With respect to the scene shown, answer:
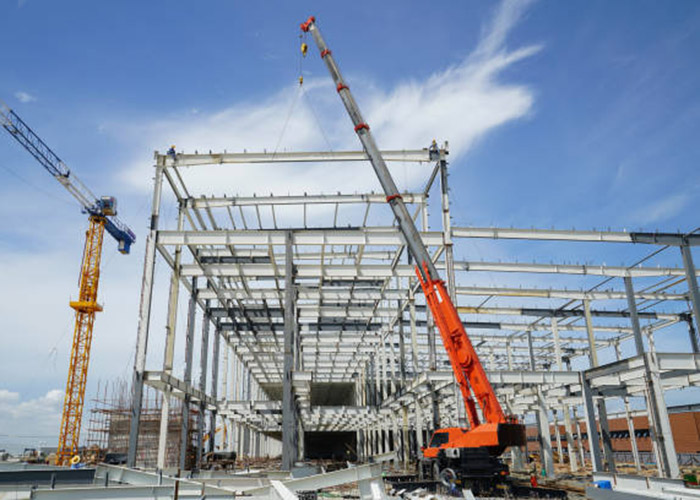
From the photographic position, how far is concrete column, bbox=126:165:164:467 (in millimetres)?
18219

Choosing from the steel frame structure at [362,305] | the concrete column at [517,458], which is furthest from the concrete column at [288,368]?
the concrete column at [517,458]

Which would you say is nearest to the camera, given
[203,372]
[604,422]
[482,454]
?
[482,454]

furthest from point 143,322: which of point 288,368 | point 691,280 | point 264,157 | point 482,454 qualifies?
point 691,280

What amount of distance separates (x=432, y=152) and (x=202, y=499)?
17093 mm

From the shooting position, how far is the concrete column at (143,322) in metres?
18.2

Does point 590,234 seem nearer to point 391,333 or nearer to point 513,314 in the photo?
point 513,314

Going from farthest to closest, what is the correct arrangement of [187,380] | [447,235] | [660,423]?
[187,380]
[447,235]
[660,423]

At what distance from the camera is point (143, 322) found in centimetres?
1911

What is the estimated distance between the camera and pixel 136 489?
1008cm

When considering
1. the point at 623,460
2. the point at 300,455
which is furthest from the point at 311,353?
the point at 623,460

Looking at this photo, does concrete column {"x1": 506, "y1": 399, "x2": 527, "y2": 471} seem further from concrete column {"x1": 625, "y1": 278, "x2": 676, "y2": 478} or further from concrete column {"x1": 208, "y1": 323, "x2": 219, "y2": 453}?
concrete column {"x1": 208, "y1": 323, "x2": 219, "y2": 453}

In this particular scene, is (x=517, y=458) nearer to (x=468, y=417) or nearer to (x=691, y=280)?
(x=691, y=280)

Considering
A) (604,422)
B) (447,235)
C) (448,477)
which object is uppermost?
(447,235)

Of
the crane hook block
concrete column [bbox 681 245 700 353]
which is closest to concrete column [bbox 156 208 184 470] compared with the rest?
the crane hook block
